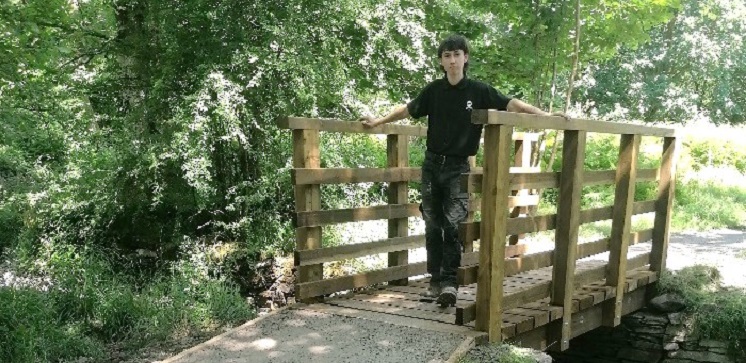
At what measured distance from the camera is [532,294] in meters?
4.55

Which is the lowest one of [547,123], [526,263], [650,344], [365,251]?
[650,344]

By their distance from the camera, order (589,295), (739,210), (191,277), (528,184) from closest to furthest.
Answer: (528,184) < (589,295) < (191,277) < (739,210)

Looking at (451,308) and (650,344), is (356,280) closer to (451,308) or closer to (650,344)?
(451,308)

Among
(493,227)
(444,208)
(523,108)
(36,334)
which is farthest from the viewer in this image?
(36,334)

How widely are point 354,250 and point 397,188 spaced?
729 millimetres

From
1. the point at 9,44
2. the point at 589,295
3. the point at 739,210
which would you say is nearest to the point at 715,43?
the point at 739,210

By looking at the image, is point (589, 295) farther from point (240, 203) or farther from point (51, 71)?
point (51, 71)

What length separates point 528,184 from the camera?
4.37m

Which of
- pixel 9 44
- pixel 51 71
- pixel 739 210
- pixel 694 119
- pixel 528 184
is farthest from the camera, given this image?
pixel 694 119

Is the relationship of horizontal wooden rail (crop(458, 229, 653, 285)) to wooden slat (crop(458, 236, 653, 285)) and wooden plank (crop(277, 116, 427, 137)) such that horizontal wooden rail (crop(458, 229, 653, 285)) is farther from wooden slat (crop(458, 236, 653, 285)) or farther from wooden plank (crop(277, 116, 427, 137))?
wooden plank (crop(277, 116, 427, 137))


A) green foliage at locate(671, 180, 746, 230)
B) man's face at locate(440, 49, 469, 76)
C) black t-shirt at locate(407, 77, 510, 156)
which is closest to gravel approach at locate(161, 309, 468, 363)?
black t-shirt at locate(407, 77, 510, 156)

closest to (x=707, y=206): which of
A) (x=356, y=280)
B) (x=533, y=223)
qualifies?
(x=533, y=223)

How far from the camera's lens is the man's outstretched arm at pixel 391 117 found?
4.84m

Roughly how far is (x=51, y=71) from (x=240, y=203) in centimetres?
260
